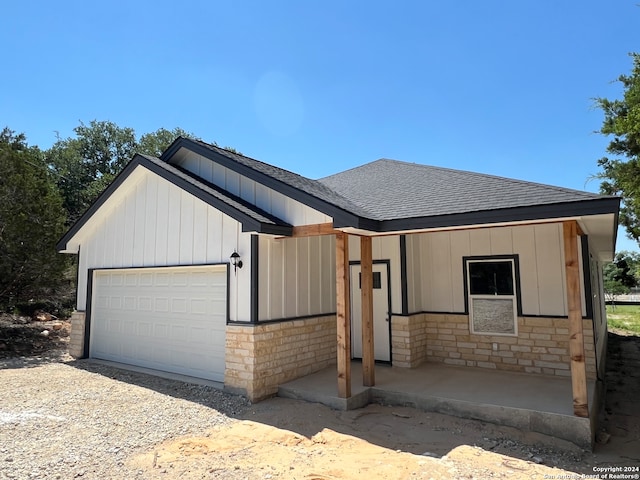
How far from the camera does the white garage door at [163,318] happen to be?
24.8ft

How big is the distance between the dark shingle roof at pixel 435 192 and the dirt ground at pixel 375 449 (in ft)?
9.54

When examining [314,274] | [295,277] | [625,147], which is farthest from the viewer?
[625,147]

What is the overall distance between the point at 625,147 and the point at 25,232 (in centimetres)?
1919

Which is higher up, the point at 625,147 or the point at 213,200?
the point at 625,147

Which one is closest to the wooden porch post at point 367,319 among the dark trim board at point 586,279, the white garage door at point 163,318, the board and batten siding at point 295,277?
the board and batten siding at point 295,277

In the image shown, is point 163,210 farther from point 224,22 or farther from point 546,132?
point 546,132

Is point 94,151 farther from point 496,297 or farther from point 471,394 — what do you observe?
point 471,394

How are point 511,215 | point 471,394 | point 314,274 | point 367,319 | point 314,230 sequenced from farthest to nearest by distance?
point 314,274 → point 367,319 → point 314,230 → point 471,394 → point 511,215

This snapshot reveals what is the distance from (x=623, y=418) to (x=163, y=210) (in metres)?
8.88

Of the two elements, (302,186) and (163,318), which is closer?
(302,186)

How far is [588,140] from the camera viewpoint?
1434 centimetres

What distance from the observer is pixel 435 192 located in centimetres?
704

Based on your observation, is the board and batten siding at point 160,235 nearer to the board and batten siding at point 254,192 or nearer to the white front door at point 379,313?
the board and batten siding at point 254,192

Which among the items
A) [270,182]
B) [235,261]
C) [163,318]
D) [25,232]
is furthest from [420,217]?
[25,232]
